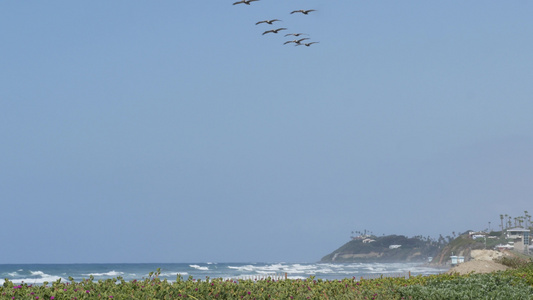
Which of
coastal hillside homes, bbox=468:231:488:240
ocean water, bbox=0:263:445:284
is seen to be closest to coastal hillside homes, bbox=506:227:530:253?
coastal hillside homes, bbox=468:231:488:240

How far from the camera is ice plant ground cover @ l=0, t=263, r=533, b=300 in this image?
1149 centimetres

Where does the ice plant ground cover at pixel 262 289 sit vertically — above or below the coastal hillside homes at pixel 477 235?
below

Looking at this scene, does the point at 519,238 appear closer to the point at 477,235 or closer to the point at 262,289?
the point at 477,235

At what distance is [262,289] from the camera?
46.6 ft

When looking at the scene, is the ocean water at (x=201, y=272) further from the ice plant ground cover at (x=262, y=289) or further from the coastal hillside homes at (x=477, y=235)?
the coastal hillside homes at (x=477, y=235)

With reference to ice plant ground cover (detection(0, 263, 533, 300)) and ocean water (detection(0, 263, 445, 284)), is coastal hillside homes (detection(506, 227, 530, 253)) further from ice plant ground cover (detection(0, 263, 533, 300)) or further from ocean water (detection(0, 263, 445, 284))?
ice plant ground cover (detection(0, 263, 533, 300))

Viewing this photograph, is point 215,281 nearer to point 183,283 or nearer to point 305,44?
point 183,283

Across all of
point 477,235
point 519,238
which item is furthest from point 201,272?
point 477,235

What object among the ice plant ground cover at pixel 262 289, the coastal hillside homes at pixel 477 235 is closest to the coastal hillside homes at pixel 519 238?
the coastal hillside homes at pixel 477 235

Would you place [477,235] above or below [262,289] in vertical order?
above

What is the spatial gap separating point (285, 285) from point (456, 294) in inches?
171

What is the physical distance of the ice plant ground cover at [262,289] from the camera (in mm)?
11492

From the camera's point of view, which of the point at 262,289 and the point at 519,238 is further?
the point at 519,238

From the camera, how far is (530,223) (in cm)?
15675
